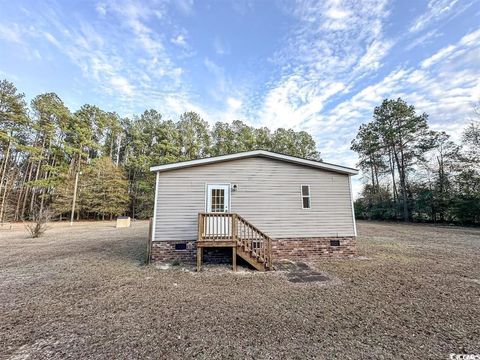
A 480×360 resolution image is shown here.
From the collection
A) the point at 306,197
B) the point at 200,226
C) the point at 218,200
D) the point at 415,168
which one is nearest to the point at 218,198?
the point at 218,200

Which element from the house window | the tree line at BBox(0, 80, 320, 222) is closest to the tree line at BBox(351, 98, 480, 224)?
the tree line at BBox(0, 80, 320, 222)

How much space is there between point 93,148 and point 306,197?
27885 mm

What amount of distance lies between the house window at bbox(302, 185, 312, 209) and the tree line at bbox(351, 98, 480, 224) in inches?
710

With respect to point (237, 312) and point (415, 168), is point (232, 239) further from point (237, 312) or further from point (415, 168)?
point (415, 168)

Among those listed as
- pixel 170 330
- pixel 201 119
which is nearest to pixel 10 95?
pixel 201 119

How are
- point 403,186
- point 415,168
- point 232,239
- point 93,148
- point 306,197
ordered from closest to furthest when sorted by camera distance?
point 232,239 < point 306,197 < point 415,168 < point 403,186 < point 93,148

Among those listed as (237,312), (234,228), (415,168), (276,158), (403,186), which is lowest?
(237,312)

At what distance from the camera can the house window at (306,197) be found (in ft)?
24.0

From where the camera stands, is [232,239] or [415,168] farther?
[415,168]

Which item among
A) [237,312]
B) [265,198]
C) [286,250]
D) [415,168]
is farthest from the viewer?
[415,168]

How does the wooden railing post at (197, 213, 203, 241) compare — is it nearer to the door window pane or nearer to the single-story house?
the single-story house

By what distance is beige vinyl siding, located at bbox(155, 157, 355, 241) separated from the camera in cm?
675

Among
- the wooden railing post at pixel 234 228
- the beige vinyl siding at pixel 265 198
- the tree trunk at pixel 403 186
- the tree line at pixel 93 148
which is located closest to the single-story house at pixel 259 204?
the beige vinyl siding at pixel 265 198

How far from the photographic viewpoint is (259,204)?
713 centimetres
